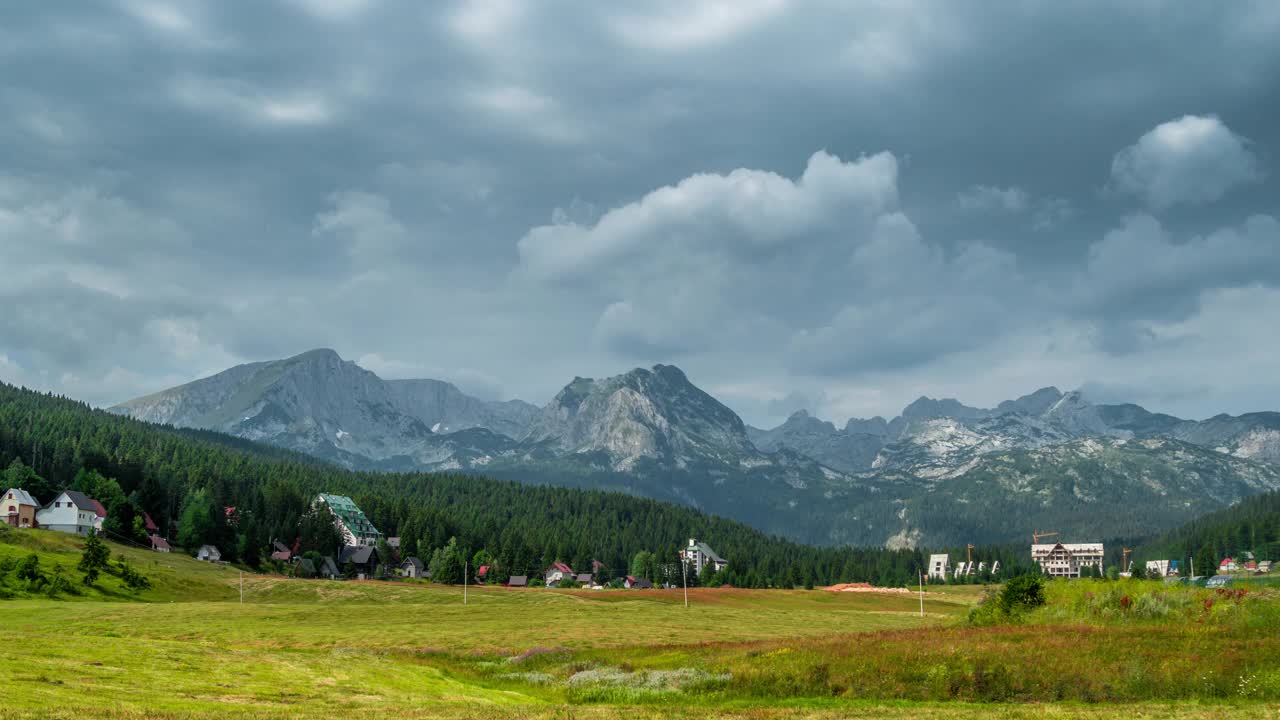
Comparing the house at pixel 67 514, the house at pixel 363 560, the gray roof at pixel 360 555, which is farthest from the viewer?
the gray roof at pixel 360 555

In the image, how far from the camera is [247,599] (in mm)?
112688

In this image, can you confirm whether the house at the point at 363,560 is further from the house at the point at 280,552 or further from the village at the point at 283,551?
the house at the point at 280,552

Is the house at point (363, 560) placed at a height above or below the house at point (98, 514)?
below

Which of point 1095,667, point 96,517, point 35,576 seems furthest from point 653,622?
point 96,517

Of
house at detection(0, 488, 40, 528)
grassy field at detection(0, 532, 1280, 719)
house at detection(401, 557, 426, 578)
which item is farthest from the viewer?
house at detection(401, 557, 426, 578)

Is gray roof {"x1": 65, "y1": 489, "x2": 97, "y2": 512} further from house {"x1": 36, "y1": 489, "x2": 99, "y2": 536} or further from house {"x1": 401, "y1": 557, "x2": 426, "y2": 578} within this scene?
house {"x1": 401, "y1": 557, "x2": 426, "y2": 578}

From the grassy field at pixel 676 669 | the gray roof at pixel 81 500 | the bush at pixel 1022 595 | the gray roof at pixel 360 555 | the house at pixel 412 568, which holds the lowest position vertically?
the house at pixel 412 568

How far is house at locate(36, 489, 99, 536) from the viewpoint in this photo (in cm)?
15138

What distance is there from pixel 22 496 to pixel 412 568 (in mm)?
74886

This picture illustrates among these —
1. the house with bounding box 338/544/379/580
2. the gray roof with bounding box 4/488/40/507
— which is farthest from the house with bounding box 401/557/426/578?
the gray roof with bounding box 4/488/40/507

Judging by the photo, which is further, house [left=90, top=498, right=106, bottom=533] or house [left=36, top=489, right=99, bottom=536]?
house [left=90, top=498, right=106, bottom=533]

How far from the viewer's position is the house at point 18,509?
148 meters

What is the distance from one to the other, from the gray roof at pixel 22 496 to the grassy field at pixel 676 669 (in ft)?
294

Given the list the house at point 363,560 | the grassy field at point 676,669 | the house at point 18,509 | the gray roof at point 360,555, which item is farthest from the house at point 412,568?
the grassy field at point 676,669
